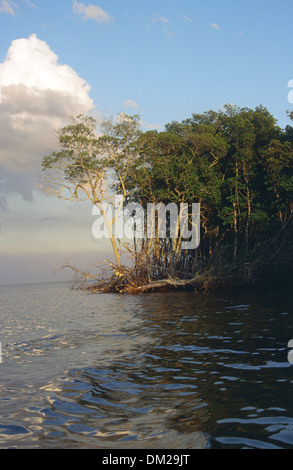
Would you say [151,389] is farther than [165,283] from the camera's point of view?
No

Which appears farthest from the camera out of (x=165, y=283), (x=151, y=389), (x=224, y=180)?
(x=224, y=180)

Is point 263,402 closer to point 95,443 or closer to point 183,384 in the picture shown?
point 183,384

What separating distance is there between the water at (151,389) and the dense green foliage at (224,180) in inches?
833

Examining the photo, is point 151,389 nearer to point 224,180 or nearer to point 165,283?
point 165,283

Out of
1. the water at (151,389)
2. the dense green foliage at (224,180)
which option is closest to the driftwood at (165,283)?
the dense green foliage at (224,180)

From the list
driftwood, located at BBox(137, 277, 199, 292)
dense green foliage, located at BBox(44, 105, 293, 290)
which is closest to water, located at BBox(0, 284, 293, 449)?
driftwood, located at BBox(137, 277, 199, 292)

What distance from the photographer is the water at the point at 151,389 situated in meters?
4.93

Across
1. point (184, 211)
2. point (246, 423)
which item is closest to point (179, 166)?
point (184, 211)

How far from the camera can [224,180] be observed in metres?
37.0

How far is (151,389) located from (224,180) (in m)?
31.8

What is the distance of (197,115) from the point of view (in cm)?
4084

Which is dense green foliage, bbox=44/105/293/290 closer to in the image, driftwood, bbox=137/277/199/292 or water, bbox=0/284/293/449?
driftwood, bbox=137/277/199/292

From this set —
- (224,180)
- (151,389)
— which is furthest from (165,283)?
(151,389)

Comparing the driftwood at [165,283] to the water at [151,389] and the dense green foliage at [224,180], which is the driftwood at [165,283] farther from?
the water at [151,389]
